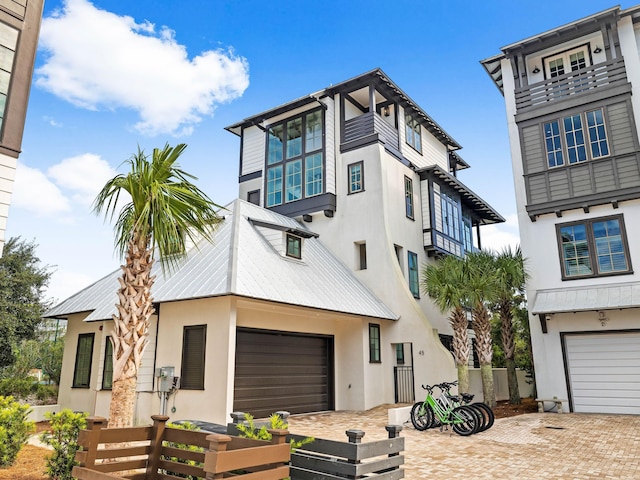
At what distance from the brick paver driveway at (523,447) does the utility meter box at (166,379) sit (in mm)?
3300

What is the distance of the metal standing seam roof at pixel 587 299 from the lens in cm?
1345

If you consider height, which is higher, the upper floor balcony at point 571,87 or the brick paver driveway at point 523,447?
the upper floor balcony at point 571,87

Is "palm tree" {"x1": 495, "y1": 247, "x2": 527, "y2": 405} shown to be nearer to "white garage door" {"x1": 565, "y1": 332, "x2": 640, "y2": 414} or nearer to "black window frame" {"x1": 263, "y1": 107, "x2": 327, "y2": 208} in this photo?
"white garage door" {"x1": 565, "y1": 332, "x2": 640, "y2": 414}

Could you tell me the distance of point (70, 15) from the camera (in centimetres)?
1181

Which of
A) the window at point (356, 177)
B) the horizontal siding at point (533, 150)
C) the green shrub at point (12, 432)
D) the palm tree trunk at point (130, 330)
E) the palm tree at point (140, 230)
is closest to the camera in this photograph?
the palm tree trunk at point (130, 330)

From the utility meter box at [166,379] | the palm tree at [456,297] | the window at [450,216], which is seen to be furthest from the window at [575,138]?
the utility meter box at [166,379]

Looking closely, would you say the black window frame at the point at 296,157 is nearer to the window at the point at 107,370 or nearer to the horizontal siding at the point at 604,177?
the window at the point at 107,370

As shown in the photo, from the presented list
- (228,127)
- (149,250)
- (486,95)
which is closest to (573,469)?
(149,250)

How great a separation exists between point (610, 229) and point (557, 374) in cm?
484

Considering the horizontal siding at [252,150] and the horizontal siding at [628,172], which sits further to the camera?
the horizontal siding at [252,150]

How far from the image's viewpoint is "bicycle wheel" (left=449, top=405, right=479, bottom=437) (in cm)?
1057

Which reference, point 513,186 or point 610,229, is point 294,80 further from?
point 610,229

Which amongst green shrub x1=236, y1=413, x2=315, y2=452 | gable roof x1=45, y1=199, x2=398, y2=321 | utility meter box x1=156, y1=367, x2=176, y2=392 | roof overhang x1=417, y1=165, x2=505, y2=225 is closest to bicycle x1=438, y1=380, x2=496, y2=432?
gable roof x1=45, y1=199, x2=398, y2=321

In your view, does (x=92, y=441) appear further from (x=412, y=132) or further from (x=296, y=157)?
(x=412, y=132)
